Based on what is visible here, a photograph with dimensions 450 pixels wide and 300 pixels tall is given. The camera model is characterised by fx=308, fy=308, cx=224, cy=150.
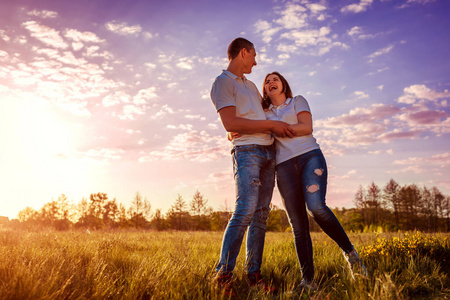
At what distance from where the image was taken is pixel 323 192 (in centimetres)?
332

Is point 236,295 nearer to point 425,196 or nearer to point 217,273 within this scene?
point 217,273

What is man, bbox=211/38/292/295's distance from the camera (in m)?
3.03

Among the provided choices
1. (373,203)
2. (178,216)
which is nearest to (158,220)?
(178,216)

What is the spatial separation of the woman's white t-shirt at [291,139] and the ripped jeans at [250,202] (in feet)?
0.38

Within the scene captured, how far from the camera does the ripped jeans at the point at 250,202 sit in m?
2.99

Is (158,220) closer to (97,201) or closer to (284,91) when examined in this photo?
(97,201)

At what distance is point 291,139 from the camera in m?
3.48

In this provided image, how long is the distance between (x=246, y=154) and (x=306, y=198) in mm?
819

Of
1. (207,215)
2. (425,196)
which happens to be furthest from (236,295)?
(425,196)

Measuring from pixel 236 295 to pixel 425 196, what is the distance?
5682 centimetres

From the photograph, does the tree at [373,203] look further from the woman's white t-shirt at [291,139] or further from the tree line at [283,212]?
the woman's white t-shirt at [291,139]

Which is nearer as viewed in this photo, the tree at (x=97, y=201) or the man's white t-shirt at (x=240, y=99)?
the man's white t-shirt at (x=240, y=99)

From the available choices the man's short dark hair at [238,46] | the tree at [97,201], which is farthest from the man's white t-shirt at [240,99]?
the tree at [97,201]

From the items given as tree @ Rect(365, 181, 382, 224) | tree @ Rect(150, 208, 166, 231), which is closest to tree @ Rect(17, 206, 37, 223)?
tree @ Rect(150, 208, 166, 231)
